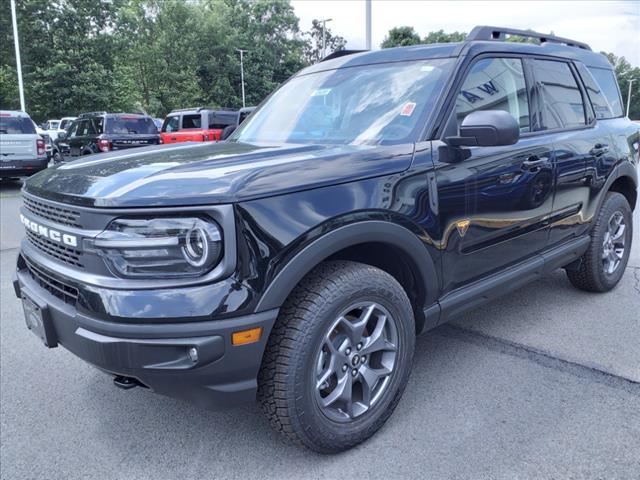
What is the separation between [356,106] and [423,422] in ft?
5.79

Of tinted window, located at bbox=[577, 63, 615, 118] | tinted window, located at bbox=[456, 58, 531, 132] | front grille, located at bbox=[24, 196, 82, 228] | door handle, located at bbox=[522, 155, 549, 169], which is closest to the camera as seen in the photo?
front grille, located at bbox=[24, 196, 82, 228]

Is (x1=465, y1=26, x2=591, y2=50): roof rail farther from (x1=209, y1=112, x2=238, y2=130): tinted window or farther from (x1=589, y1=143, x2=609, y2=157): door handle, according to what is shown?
(x1=209, y1=112, x2=238, y2=130): tinted window

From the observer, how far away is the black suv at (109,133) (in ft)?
45.5

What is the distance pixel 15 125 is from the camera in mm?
12430

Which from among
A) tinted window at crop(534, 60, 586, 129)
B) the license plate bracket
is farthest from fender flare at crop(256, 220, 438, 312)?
tinted window at crop(534, 60, 586, 129)

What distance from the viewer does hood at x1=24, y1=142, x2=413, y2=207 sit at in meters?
1.95

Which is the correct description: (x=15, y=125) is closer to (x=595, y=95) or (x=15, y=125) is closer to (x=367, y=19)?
(x=367, y=19)

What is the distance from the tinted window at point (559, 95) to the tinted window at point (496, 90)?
24cm

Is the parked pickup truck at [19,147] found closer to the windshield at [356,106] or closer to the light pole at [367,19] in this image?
the light pole at [367,19]

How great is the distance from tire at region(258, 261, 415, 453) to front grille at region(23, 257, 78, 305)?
0.82m

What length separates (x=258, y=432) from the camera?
2.60 m

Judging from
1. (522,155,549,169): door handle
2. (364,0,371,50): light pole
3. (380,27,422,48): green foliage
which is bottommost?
(522,155,549,169): door handle

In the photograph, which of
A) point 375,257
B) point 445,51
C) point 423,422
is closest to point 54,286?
point 375,257

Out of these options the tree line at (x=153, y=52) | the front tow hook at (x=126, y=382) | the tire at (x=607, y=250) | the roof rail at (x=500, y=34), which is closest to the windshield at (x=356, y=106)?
the roof rail at (x=500, y=34)
